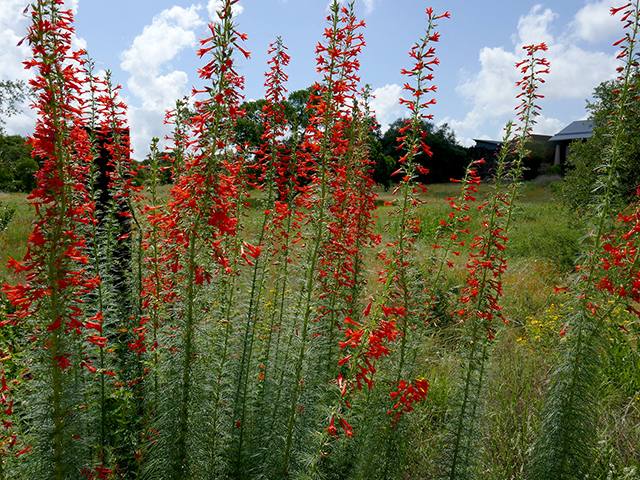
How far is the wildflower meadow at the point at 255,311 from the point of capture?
73.5 inches

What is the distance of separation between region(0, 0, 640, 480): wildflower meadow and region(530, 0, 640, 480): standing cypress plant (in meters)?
0.02

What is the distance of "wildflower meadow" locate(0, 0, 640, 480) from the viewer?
1867 mm

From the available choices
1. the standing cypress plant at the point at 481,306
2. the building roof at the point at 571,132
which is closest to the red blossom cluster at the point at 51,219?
the standing cypress plant at the point at 481,306

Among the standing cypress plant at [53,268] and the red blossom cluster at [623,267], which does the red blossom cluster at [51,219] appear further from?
the red blossom cluster at [623,267]

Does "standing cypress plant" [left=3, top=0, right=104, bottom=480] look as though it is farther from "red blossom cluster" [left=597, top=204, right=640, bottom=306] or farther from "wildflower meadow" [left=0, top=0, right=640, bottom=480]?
"red blossom cluster" [left=597, top=204, right=640, bottom=306]

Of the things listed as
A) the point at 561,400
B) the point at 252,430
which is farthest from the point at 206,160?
the point at 561,400

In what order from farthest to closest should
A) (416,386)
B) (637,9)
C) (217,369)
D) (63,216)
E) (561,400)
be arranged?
(561,400), (637,9), (217,369), (416,386), (63,216)

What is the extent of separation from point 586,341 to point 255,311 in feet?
8.64

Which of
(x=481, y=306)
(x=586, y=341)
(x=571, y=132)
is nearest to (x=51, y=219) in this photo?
(x=481, y=306)

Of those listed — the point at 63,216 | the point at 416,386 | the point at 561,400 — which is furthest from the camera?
the point at 561,400

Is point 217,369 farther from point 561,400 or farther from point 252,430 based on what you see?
point 561,400

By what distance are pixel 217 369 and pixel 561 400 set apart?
269 cm

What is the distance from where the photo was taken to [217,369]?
7.77ft

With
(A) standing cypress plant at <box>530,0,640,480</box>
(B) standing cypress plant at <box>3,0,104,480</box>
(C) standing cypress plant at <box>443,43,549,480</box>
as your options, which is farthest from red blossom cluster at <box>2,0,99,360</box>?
(A) standing cypress plant at <box>530,0,640,480</box>
